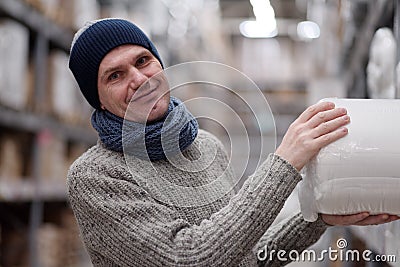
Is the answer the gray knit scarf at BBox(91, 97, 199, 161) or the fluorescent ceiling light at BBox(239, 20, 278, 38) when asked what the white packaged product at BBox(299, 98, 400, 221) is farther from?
the fluorescent ceiling light at BBox(239, 20, 278, 38)

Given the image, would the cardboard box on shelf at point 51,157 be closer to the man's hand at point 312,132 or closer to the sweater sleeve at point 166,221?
the sweater sleeve at point 166,221

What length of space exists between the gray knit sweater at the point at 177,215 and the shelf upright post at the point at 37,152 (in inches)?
72.0

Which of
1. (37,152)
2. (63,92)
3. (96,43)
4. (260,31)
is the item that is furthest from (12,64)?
(260,31)

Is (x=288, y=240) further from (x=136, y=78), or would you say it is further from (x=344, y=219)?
(x=136, y=78)

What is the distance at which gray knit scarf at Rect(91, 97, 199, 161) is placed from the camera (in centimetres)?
109

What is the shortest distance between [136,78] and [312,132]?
278 millimetres

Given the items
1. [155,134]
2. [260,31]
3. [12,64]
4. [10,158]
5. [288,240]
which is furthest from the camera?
[260,31]

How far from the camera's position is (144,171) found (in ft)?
3.73

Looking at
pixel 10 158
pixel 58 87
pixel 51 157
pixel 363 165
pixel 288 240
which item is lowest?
pixel 51 157

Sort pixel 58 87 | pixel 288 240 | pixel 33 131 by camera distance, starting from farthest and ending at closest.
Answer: pixel 58 87 < pixel 33 131 < pixel 288 240

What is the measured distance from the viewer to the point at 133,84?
109 centimetres

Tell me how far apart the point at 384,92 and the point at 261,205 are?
2.31ft

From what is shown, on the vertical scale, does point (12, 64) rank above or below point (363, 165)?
below

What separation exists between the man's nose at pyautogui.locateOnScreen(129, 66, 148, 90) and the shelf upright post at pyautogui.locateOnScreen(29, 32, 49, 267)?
1.97 meters
